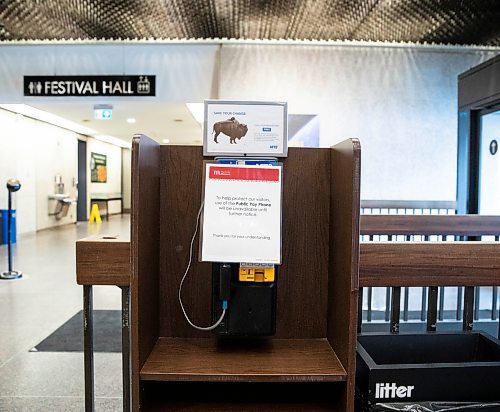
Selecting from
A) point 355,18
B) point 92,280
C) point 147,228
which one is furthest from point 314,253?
point 355,18

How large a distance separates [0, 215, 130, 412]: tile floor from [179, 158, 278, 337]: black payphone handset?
1.66 metres

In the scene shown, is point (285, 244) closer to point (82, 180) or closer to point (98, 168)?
point (82, 180)

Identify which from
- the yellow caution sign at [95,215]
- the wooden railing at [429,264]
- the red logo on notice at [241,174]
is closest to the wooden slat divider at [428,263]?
the wooden railing at [429,264]

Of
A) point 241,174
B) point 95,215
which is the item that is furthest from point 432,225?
point 95,215

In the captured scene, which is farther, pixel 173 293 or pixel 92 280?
pixel 173 293

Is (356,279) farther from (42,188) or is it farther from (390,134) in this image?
(42,188)

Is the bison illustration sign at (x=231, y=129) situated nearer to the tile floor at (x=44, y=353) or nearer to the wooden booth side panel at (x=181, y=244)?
the wooden booth side panel at (x=181, y=244)

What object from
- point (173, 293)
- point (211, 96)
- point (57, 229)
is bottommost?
point (57, 229)

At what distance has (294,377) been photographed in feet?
4.18

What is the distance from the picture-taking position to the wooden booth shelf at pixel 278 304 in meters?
1.29

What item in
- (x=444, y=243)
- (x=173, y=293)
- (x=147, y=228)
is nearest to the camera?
(x=147, y=228)

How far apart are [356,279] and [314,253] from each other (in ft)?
1.02

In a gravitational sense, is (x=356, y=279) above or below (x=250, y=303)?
above

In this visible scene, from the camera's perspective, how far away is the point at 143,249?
1.27 meters
